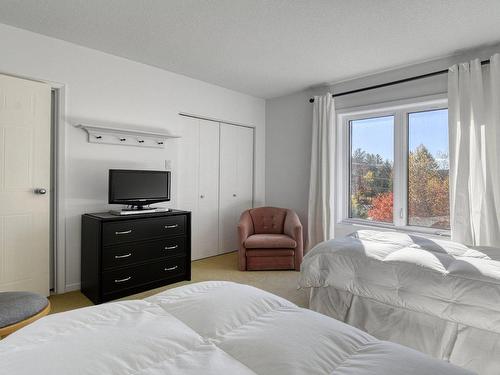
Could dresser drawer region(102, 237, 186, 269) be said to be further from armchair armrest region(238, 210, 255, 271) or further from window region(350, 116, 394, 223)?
window region(350, 116, 394, 223)

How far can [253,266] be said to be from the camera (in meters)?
3.89

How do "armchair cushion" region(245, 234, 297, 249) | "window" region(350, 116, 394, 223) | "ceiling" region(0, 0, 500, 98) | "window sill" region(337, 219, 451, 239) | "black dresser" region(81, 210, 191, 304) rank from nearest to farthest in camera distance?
"ceiling" region(0, 0, 500, 98) < "black dresser" region(81, 210, 191, 304) < "window sill" region(337, 219, 451, 239) < "armchair cushion" region(245, 234, 297, 249) < "window" region(350, 116, 394, 223)

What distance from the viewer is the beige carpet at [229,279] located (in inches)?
114

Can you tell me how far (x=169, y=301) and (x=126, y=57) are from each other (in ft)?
10.5

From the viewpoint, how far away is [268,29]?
2.78 metres

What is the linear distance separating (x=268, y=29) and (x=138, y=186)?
211cm

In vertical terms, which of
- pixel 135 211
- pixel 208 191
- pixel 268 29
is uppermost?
pixel 268 29

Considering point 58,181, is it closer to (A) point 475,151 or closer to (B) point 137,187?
(B) point 137,187

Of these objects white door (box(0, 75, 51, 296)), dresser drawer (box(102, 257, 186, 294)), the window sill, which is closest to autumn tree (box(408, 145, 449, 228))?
the window sill

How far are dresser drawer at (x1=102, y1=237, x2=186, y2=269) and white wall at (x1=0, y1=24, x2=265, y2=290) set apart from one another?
58 centimetres

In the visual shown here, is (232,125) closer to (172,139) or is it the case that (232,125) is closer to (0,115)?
(172,139)

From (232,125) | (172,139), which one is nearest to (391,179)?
(232,125)

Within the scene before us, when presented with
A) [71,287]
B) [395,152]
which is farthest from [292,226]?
[71,287]

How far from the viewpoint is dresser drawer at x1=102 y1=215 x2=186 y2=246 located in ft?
9.51
